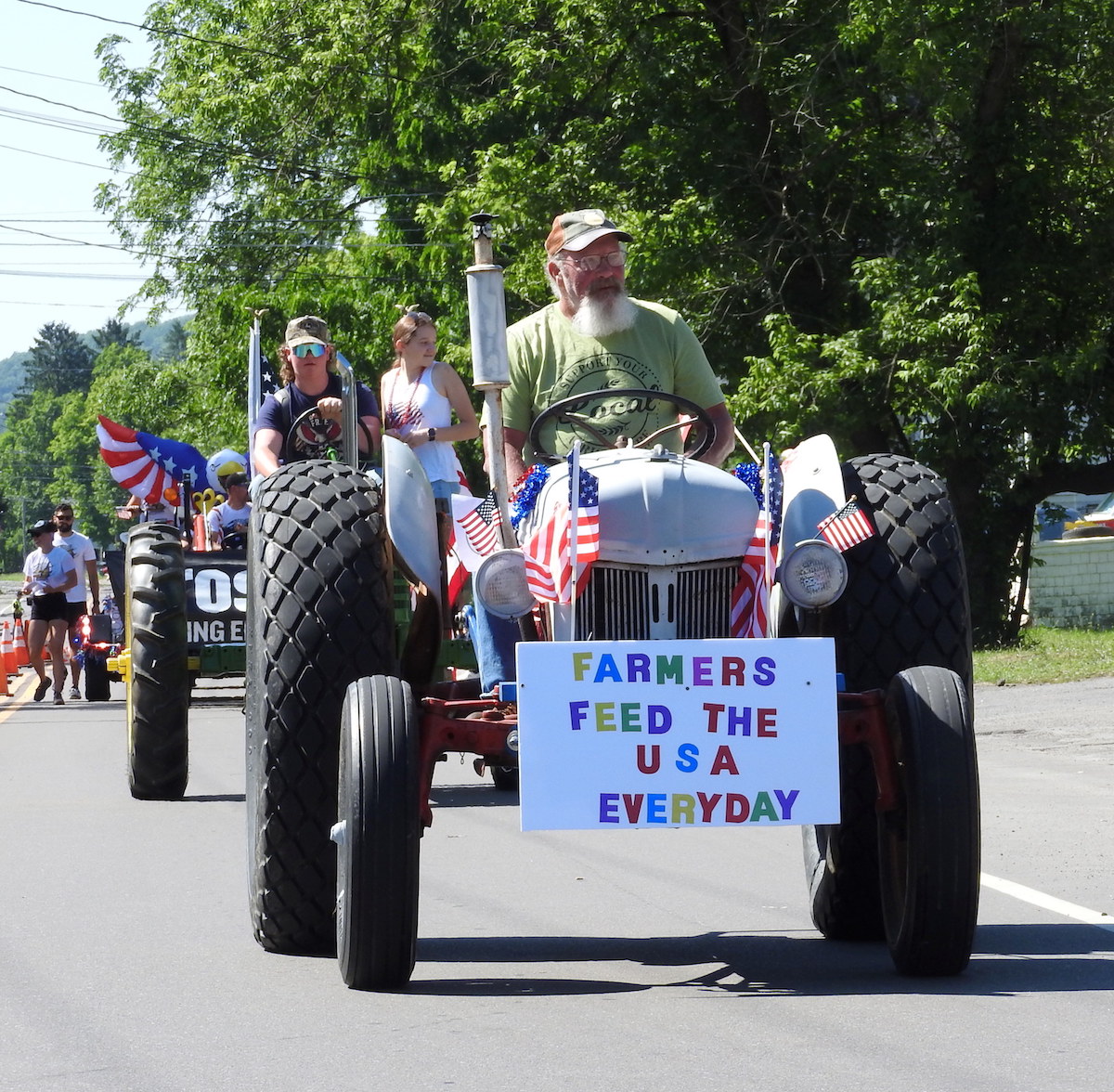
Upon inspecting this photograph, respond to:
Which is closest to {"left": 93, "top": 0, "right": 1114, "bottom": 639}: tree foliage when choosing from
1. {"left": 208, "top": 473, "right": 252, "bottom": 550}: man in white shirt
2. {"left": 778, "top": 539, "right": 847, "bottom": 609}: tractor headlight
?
{"left": 208, "top": 473, "right": 252, "bottom": 550}: man in white shirt

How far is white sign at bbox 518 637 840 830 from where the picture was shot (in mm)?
5457

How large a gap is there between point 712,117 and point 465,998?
19523 millimetres

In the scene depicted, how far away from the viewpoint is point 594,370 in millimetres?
6828

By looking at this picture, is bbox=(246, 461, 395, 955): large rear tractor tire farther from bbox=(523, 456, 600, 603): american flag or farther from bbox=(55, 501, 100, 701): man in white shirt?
bbox=(55, 501, 100, 701): man in white shirt

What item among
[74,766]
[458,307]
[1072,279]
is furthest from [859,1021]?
[458,307]

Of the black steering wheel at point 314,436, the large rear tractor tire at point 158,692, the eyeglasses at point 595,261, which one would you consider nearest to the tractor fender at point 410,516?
the eyeglasses at point 595,261

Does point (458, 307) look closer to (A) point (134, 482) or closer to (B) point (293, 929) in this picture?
(A) point (134, 482)

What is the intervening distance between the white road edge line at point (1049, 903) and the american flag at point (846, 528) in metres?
1.72

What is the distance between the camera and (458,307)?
1346 inches

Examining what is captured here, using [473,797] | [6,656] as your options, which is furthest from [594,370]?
[6,656]

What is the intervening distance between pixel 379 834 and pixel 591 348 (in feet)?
6.70

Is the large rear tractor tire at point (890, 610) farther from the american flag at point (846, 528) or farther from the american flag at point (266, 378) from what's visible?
the american flag at point (266, 378)

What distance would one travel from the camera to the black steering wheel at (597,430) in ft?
20.7

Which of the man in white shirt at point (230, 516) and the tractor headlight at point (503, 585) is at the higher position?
the man in white shirt at point (230, 516)
